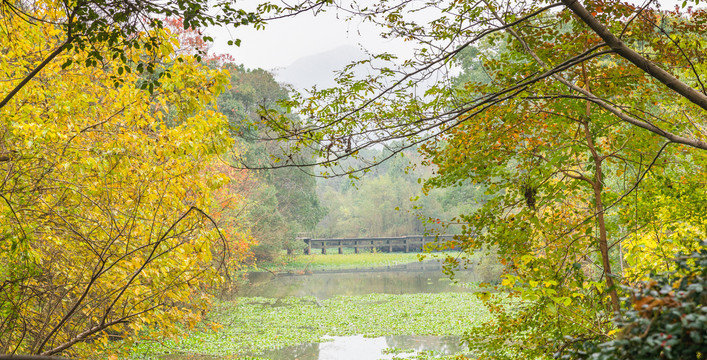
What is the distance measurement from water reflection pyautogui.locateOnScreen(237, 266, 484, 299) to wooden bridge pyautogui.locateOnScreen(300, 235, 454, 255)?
23.8 ft

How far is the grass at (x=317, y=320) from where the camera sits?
36.4ft

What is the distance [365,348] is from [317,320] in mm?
3147

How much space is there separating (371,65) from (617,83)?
2.49 meters

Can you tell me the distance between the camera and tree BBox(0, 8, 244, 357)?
4.17 meters

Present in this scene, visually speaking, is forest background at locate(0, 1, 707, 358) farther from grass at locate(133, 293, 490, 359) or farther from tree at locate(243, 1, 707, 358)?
grass at locate(133, 293, 490, 359)

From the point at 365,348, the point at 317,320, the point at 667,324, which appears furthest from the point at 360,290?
the point at 667,324

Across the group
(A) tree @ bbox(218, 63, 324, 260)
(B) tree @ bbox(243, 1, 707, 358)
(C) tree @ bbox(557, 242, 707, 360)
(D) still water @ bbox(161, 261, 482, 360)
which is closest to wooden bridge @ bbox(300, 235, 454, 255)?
(D) still water @ bbox(161, 261, 482, 360)

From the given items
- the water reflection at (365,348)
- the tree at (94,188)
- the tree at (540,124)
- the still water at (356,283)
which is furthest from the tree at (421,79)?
the still water at (356,283)

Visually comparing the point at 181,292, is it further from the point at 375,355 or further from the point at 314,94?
the point at 375,355

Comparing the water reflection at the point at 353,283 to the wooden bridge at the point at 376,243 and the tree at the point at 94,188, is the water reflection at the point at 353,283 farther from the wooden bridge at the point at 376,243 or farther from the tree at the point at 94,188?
the tree at the point at 94,188

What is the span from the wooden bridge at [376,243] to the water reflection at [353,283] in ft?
23.8

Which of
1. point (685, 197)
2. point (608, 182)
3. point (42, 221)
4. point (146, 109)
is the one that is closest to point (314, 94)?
point (146, 109)

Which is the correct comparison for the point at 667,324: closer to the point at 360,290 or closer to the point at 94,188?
the point at 94,188

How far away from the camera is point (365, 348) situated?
11266mm
